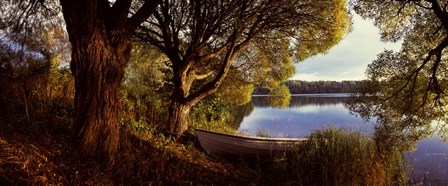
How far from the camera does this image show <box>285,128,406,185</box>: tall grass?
518 centimetres

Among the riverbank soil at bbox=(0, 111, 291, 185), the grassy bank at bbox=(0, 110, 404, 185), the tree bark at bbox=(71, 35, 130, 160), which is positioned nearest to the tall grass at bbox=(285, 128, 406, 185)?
the grassy bank at bbox=(0, 110, 404, 185)

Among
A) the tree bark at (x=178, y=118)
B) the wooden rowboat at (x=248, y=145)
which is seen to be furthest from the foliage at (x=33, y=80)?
the wooden rowboat at (x=248, y=145)

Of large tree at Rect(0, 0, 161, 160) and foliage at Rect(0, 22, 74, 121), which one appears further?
foliage at Rect(0, 22, 74, 121)

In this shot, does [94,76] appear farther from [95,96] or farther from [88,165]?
[88,165]

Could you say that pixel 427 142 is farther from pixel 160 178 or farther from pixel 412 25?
pixel 160 178

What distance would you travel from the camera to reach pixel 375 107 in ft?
37.5

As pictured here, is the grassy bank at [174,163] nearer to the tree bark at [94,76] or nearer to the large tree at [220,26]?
the tree bark at [94,76]

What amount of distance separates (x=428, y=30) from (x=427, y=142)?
290 inches

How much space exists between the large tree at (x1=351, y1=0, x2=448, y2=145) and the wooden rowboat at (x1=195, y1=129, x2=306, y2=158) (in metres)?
4.75

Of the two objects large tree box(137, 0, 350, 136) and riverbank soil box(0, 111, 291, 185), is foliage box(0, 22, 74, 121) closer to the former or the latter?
riverbank soil box(0, 111, 291, 185)

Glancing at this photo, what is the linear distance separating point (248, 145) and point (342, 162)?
6.04 feet

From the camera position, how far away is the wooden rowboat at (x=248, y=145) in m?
6.39

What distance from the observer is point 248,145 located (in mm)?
6434

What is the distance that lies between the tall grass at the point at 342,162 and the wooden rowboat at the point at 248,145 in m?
0.26
